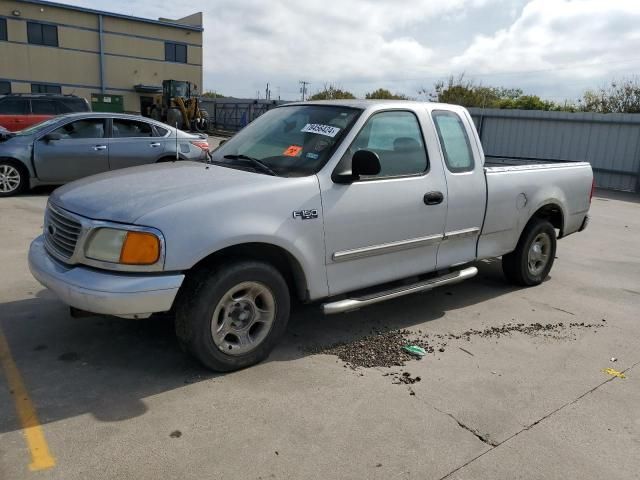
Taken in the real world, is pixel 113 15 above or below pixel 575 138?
above

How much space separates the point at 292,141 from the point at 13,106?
44.6 feet

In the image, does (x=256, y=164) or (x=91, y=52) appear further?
(x=91, y=52)

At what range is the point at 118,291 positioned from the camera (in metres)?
3.12

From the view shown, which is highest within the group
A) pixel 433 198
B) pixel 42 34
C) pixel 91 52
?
pixel 42 34

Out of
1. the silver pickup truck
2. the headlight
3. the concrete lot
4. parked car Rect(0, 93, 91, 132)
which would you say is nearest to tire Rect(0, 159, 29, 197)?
the concrete lot

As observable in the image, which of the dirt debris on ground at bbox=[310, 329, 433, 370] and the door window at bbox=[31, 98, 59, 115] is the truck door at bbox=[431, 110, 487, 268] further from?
the door window at bbox=[31, 98, 59, 115]

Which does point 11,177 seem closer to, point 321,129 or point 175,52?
point 321,129

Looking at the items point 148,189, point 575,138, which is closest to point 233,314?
point 148,189

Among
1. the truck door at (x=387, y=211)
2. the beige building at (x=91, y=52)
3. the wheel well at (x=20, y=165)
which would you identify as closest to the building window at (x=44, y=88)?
the beige building at (x=91, y=52)

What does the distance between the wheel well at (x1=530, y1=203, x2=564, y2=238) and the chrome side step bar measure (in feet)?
4.54

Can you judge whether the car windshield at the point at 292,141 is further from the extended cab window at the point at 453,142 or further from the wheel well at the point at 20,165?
Answer: the wheel well at the point at 20,165

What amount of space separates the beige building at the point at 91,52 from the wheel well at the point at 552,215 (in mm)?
34117

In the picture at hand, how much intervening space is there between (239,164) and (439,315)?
91.8 inches

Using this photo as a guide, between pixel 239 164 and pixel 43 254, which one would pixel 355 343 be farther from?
pixel 43 254
